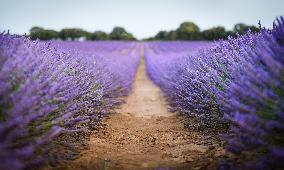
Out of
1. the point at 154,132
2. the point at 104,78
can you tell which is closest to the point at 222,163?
the point at 154,132

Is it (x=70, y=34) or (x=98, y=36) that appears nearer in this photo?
(x=70, y=34)

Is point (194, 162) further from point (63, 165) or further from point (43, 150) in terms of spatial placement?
point (43, 150)

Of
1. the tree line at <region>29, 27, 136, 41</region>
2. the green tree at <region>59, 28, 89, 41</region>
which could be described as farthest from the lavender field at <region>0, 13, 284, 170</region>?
the green tree at <region>59, 28, 89, 41</region>

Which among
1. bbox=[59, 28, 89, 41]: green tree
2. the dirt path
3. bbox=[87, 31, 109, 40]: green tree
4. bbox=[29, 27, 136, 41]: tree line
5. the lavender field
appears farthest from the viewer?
bbox=[87, 31, 109, 40]: green tree

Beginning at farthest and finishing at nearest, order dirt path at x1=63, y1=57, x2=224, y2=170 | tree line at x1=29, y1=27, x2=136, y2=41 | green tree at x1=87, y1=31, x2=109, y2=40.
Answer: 1. green tree at x1=87, y1=31, x2=109, y2=40
2. tree line at x1=29, y1=27, x2=136, y2=41
3. dirt path at x1=63, y1=57, x2=224, y2=170

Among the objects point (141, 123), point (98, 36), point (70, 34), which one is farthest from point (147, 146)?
point (98, 36)

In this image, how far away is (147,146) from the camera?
3846 millimetres

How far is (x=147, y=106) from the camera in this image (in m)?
6.76

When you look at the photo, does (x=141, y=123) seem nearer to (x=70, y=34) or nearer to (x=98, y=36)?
(x=70, y=34)

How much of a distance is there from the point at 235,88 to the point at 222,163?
21.5 inches

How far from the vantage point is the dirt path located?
3168 mm

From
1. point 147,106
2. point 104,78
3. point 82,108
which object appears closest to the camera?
point 82,108

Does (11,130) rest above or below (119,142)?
above

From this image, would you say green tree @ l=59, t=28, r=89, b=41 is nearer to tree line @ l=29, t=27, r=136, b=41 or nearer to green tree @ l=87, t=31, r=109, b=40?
tree line @ l=29, t=27, r=136, b=41
